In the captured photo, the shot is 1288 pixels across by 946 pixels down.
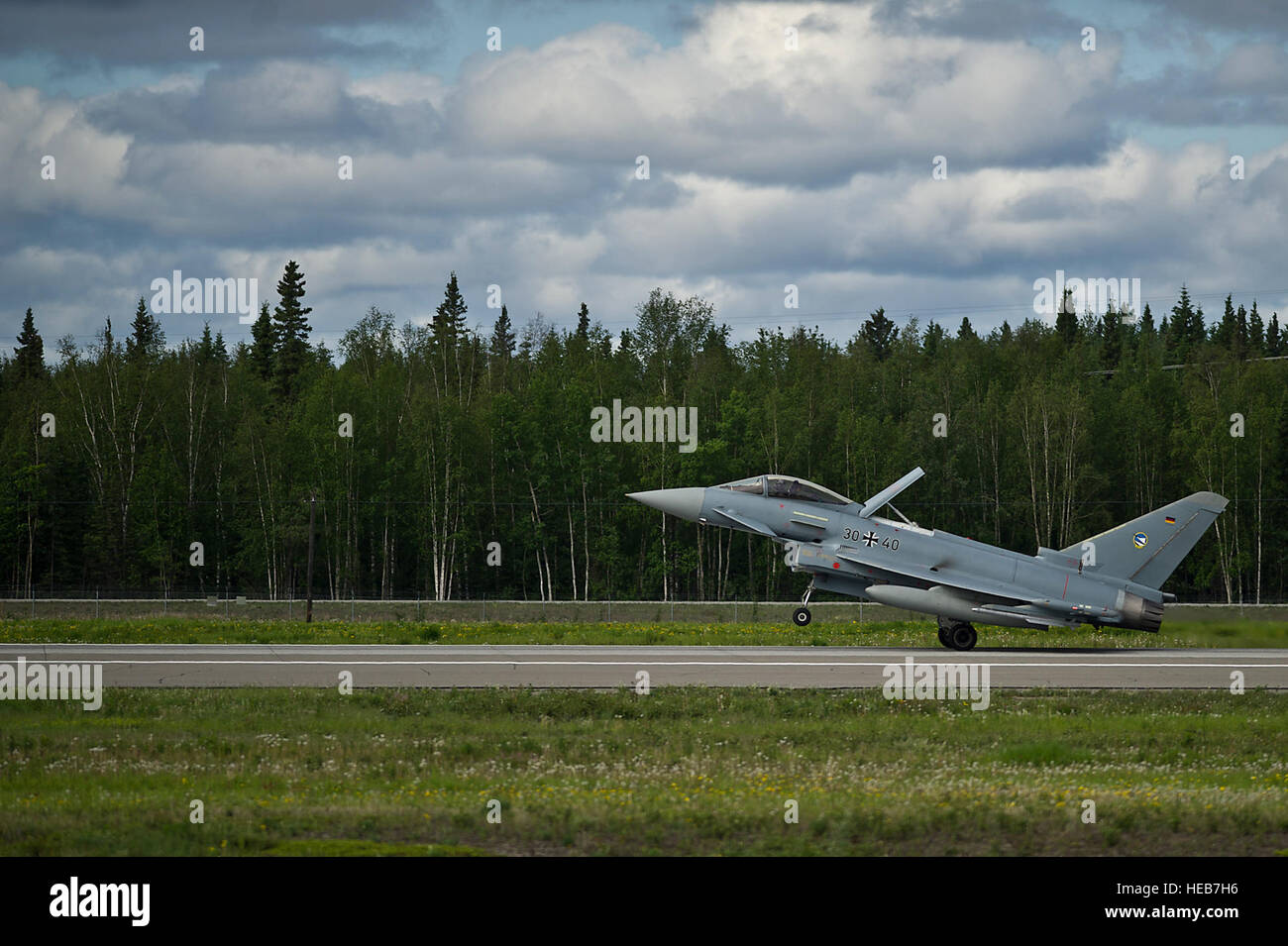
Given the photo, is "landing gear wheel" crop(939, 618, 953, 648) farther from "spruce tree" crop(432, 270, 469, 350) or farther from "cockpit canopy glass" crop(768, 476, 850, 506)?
"spruce tree" crop(432, 270, 469, 350)

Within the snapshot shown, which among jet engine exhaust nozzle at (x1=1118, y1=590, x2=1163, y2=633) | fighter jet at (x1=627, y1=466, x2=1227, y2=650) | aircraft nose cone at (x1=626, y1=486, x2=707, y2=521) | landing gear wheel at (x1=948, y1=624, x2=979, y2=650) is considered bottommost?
landing gear wheel at (x1=948, y1=624, x2=979, y2=650)

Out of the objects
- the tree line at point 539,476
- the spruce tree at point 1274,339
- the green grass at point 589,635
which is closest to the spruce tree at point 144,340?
the tree line at point 539,476

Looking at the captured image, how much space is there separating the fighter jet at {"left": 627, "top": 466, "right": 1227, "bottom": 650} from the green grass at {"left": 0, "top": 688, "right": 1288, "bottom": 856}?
723 centimetres

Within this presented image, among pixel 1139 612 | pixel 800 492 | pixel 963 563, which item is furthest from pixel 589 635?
pixel 1139 612

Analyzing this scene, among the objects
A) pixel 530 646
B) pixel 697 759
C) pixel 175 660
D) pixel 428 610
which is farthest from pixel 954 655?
pixel 428 610

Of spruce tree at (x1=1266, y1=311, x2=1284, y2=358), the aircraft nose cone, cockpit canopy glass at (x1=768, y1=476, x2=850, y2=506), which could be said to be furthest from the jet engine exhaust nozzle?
spruce tree at (x1=1266, y1=311, x2=1284, y2=358)

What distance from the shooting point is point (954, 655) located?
26.7 meters

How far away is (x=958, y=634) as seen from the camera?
1117 inches

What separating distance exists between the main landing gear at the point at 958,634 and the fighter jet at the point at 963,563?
23mm

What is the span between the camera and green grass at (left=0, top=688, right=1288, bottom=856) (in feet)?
34.9

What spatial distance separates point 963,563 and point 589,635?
9.48m

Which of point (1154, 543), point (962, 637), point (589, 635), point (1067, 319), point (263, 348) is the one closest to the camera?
point (1154, 543)

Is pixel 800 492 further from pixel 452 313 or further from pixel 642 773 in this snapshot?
pixel 452 313
